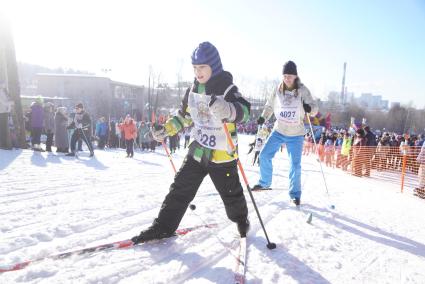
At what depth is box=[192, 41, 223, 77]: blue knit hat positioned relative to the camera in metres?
3.20

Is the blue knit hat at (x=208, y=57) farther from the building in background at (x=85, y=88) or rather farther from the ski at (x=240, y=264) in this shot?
the building in background at (x=85, y=88)

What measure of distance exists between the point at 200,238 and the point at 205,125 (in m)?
1.13

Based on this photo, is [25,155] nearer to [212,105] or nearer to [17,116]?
[17,116]

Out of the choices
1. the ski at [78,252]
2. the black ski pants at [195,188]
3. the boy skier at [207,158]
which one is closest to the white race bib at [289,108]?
the boy skier at [207,158]

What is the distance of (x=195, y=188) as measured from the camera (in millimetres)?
3355

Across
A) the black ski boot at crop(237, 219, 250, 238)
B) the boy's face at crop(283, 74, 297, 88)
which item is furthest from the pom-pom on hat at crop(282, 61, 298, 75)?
the black ski boot at crop(237, 219, 250, 238)

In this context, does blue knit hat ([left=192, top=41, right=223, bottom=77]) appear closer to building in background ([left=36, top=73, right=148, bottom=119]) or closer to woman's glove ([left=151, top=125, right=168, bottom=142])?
woman's glove ([left=151, top=125, right=168, bottom=142])

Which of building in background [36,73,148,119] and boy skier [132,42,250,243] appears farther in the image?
building in background [36,73,148,119]

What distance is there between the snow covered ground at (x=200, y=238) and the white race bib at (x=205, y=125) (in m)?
0.97

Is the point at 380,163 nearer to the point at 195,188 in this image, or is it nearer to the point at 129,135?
the point at 129,135

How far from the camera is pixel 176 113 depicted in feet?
12.2

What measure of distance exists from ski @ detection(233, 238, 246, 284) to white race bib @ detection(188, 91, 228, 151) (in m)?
0.92

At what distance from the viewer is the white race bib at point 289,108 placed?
5.14m

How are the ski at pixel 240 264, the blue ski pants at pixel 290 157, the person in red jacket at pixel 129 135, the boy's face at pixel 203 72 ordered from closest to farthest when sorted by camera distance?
1. the ski at pixel 240 264
2. the boy's face at pixel 203 72
3. the blue ski pants at pixel 290 157
4. the person in red jacket at pixel 129 135
